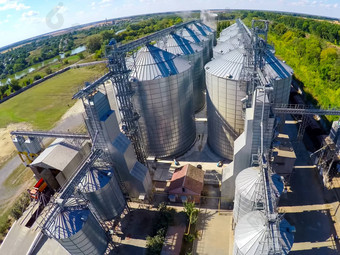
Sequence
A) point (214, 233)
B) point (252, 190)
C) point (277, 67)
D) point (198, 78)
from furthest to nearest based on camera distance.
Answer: point (198, 78) → point (277, 67) → point (214, 233) → point (252, 190)

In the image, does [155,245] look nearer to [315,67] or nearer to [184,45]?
[184,45]

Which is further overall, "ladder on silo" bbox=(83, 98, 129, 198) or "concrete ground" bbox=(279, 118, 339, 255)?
"concrete ground" bbox=(279, 118, 339, 255)

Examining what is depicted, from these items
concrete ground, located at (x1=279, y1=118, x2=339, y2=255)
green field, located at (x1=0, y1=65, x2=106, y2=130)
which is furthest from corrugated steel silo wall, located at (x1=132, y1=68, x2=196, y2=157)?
green field, located at (x1=0, y1=65, x2=106, y2=130)

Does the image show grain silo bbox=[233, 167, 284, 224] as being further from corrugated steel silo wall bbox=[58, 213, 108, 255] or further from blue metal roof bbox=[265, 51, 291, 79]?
corrugated steel silo wall bbox=[58, 213, 108, 255]

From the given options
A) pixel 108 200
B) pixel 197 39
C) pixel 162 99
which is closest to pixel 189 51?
pixel 197 39

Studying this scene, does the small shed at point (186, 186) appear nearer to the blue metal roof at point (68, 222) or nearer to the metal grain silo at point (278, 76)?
the blue metal roof at point (68, 222)

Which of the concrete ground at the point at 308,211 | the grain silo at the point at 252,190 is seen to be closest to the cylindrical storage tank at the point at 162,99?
the grain silo at the point at 252,190

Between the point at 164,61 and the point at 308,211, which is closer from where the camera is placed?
the point at 308,211
